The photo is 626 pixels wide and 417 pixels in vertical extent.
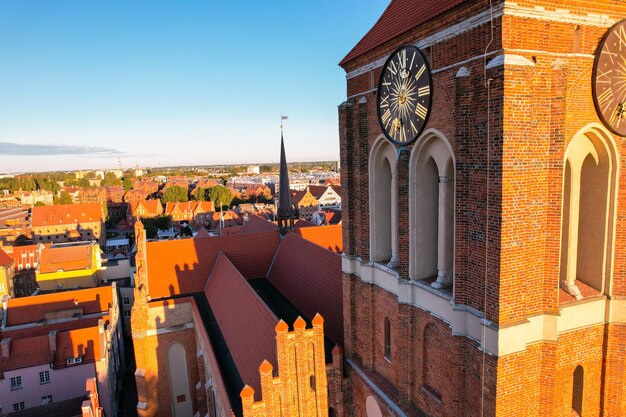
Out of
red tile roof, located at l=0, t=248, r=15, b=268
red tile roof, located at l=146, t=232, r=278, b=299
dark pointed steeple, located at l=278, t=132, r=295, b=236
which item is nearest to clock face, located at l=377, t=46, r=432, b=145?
red tile roof, located at l=146, t=232, r=278, b=299

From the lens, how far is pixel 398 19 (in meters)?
10.6

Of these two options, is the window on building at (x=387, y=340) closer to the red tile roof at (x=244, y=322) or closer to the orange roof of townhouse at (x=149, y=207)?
the red tile roof at (x=244, y=322)

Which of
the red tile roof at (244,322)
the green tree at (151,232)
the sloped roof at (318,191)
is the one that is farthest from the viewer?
the sloped roof at (318,191)

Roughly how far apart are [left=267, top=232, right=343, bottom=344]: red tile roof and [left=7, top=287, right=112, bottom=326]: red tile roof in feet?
68.4

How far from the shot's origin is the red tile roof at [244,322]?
49.6ft

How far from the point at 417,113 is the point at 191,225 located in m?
92.2

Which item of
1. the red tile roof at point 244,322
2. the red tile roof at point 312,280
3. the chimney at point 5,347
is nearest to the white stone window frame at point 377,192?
the red tile roof at point 244,322

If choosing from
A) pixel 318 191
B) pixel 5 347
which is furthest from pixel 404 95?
pixel 318 191

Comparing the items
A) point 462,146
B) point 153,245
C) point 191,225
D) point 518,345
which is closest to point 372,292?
point 518,345

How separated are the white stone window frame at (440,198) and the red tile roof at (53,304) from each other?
119 feet

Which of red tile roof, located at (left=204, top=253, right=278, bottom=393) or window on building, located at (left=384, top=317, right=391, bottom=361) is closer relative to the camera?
window on building, located at (left=384, top=317, right=391, bottom=361)

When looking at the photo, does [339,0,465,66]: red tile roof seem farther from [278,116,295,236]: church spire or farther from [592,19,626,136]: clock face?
[278,116,295,236]: church spire

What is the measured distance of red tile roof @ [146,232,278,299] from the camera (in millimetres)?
28625

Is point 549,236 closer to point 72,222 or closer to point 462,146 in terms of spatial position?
point 462,146
